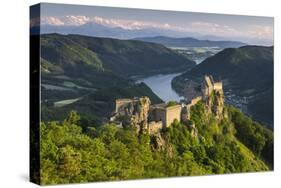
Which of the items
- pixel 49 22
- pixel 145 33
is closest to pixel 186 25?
pixel 145 33

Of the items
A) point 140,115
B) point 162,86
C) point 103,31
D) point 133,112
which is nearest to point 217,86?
point 162,86

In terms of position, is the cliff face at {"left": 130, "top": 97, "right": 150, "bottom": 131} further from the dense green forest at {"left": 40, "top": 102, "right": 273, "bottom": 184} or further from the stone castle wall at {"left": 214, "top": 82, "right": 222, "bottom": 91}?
the stone castle wall at {"left": 214, "top": 82, "right": 222, "bottom": 91}

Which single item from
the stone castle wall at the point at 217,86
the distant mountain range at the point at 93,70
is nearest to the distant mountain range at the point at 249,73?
the stone castle wall at the point at 217,86

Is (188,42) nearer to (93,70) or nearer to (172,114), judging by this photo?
(172,114)

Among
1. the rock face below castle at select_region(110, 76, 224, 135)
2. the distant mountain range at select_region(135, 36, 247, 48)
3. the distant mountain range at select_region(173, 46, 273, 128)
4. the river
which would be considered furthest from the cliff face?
the distant mountain range at select_region(173, 46, 273, 128)

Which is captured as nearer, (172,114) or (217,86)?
(172,114)

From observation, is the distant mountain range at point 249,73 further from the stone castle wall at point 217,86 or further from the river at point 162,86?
the river at point 162,86
